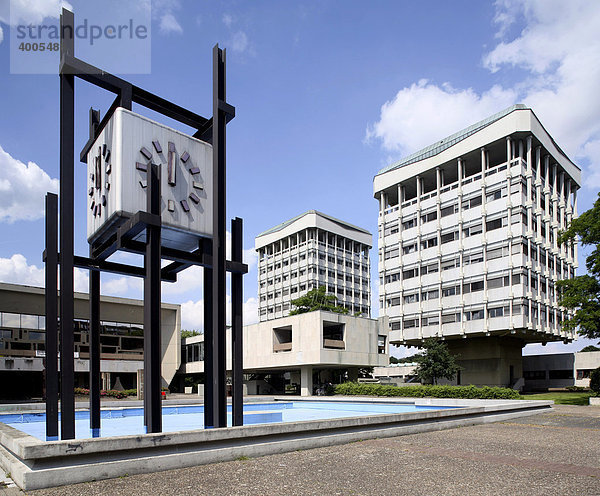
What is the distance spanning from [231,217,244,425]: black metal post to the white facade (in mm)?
41090

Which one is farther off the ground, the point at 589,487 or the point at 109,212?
the point at 109,212

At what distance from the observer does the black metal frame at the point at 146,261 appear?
33.9 ft

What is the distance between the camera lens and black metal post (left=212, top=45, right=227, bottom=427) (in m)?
11.4

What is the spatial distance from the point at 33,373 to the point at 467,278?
43.3 meters

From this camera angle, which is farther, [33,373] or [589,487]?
[33,373]

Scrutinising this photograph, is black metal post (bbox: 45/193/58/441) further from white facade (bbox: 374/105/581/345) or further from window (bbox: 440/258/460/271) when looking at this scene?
window (bbox: 440/258/460/271)

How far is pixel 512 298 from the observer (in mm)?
48062

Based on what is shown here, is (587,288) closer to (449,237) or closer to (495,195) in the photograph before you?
(495,195)

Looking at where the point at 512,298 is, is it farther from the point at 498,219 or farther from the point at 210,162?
the point at 210,162

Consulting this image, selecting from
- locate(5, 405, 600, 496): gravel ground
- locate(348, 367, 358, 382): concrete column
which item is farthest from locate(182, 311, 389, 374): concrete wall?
locate(5, 405, 600, 496): gravel ground

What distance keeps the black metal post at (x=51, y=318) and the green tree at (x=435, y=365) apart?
33223mm

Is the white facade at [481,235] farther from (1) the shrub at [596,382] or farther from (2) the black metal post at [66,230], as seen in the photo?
(2) the black metal post at [66,230]

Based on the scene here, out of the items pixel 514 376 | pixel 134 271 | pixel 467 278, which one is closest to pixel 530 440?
pixel 134 271

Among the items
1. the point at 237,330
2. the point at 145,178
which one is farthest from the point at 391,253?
the point at 145,178
